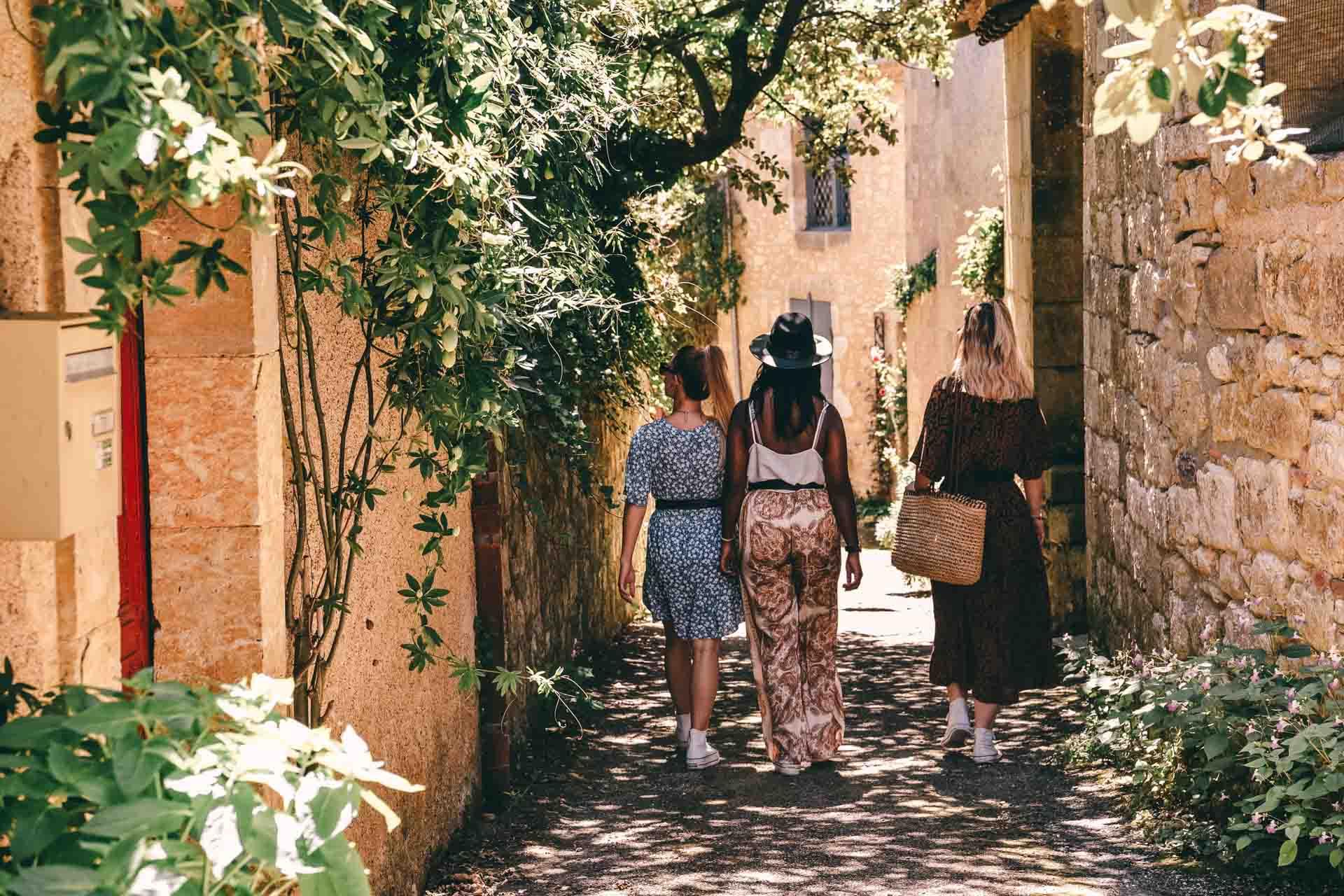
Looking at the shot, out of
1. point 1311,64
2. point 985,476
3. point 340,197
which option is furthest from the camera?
point 985,476

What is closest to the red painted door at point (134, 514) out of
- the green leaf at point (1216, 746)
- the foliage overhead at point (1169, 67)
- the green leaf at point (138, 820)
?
the green leaf at point (138, 820)

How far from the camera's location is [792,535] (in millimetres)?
6410

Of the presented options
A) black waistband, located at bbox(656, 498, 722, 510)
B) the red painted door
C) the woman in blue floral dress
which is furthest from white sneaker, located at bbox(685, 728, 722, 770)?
the red painted door

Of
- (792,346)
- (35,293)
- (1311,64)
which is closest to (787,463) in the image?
(792,346)

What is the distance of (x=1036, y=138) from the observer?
9289 millimetres

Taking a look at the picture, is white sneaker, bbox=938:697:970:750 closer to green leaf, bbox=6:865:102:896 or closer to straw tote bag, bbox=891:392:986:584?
straw tote bag, bbox=891:392:986:584

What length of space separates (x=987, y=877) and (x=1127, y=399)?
295 cm

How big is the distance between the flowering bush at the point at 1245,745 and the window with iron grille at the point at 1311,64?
1715mm

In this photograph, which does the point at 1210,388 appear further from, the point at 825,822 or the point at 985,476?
the point at 825,822

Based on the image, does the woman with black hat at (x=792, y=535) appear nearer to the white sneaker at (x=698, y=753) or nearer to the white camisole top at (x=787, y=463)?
the white camisole top at (x=787, y=463)

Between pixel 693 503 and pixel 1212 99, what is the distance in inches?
178

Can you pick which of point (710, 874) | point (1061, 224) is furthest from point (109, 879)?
point (1061, 224)

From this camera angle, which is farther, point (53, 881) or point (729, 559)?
point (729, 559)

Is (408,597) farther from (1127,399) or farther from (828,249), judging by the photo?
(828,249)
